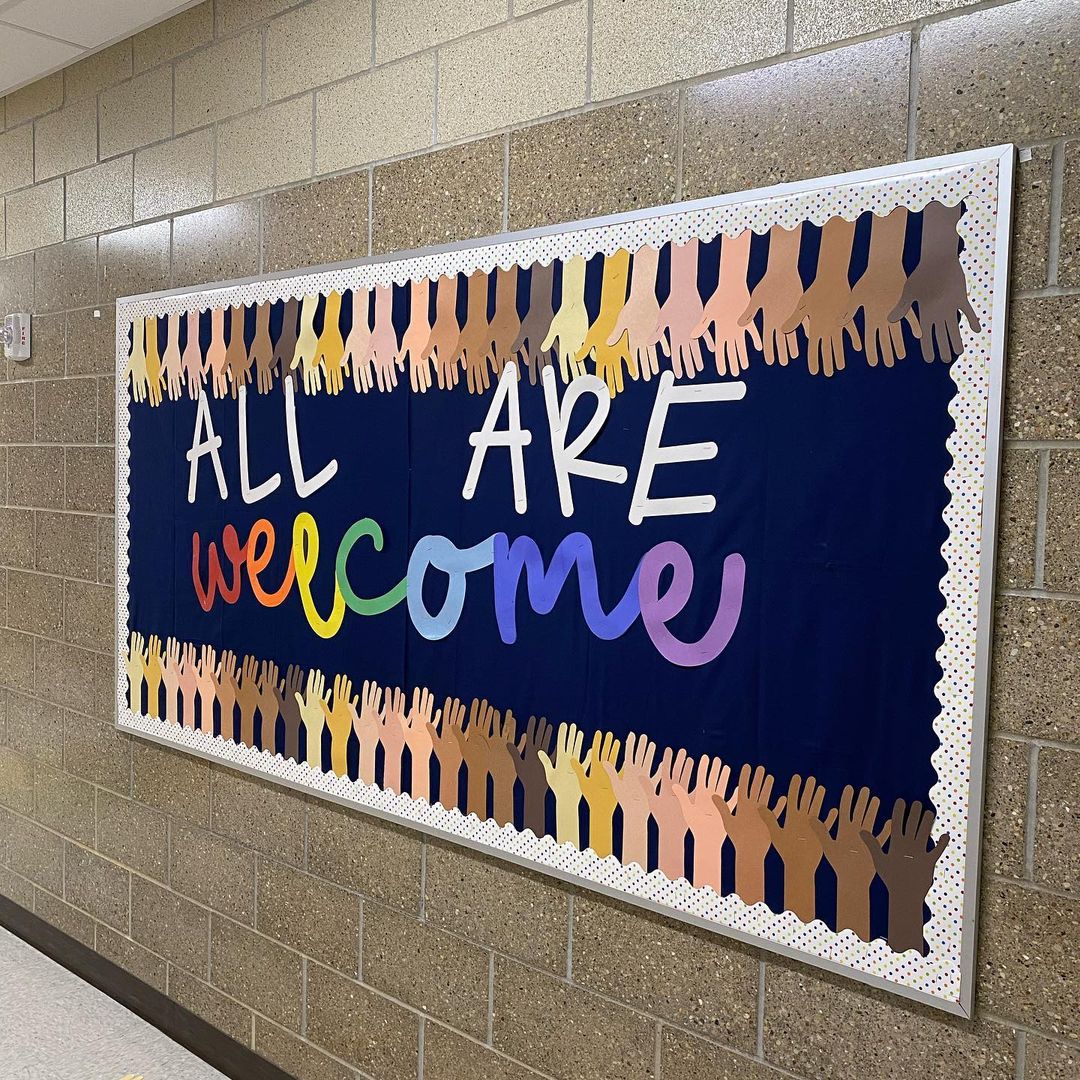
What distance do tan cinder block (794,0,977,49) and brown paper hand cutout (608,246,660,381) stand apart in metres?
0.40

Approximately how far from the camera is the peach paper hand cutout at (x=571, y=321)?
5.79 feet

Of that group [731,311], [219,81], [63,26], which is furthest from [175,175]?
[731,311]

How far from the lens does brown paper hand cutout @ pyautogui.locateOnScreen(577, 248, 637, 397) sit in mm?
1710

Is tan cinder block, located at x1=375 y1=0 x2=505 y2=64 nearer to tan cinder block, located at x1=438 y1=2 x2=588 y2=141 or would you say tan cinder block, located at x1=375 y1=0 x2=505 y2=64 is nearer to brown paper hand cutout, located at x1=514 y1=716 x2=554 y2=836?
tan cinder block, located at x1=438 y1=2 x2=588 y2=141

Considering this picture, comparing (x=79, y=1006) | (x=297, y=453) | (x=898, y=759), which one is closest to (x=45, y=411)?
(x=297, y=453)

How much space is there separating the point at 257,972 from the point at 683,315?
1857mm

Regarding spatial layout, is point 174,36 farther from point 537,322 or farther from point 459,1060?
point 459,1060

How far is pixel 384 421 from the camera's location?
2.08 meters

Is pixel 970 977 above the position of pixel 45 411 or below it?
below

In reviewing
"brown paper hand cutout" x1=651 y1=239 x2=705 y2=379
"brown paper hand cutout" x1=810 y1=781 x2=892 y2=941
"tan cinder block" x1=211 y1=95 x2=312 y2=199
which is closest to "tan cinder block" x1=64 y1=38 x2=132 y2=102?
"tan cinder block" x1=211 y1=95 x2=312 y2=199

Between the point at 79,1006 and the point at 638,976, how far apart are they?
186 cm

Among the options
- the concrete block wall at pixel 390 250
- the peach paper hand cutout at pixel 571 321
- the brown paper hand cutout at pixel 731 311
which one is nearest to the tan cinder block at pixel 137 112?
the concrete block wall at pixel 390 250

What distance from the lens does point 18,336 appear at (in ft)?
10.2

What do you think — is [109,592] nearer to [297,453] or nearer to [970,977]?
[297,453]
